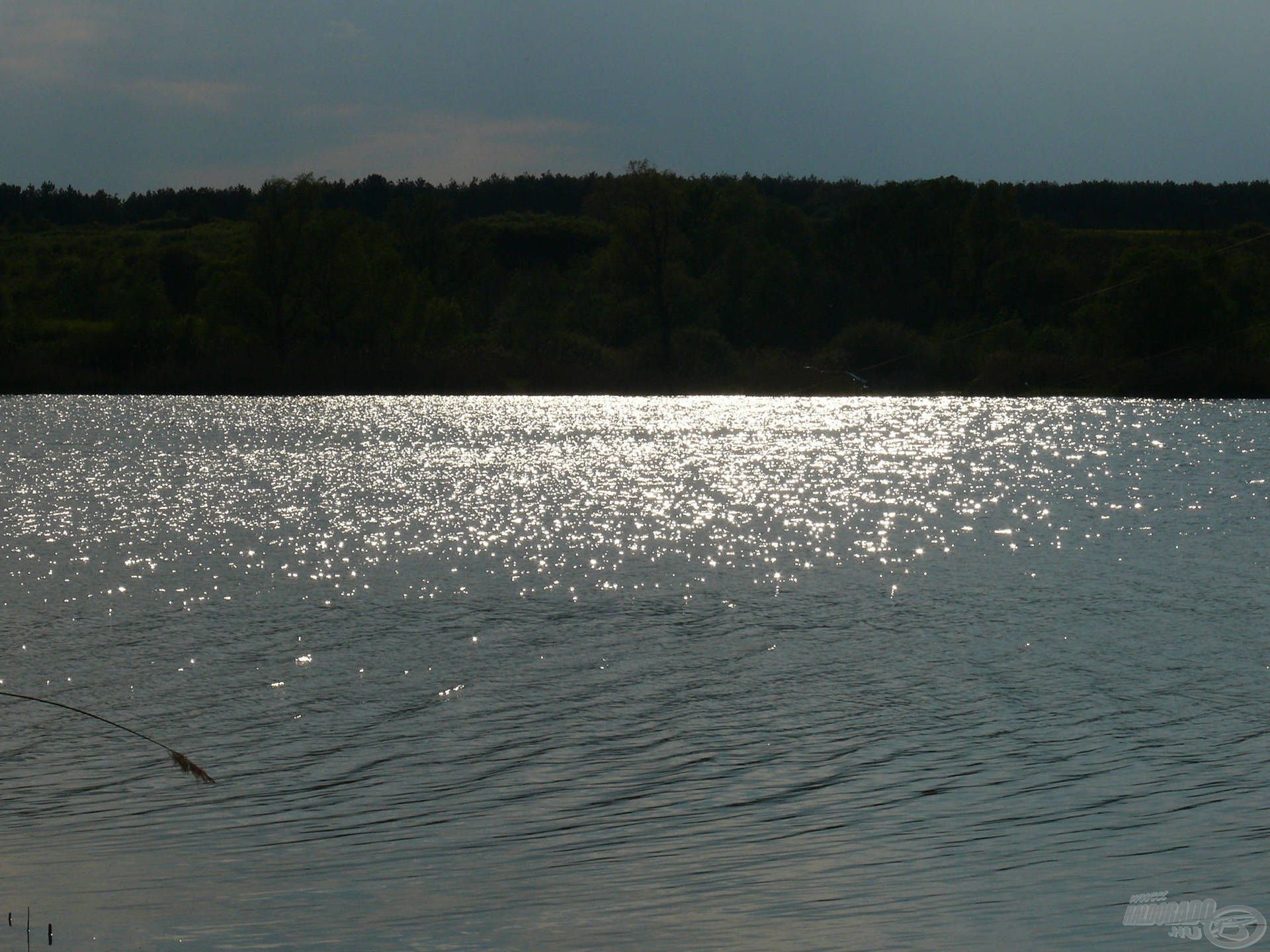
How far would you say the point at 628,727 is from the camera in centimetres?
1703

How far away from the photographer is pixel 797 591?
1129 inches

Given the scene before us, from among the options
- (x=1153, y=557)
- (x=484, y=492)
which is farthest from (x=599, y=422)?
(x=1153, y=557)

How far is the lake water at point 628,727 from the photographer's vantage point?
35.9 ft

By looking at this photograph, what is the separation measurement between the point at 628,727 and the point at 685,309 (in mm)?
117451

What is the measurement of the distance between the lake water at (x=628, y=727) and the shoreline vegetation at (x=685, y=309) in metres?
62.9

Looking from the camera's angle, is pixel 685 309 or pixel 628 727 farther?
pixel 685 309

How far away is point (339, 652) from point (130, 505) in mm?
26357

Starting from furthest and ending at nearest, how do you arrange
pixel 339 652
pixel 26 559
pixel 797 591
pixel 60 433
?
1. pixel 60 433
2. pixel 26 559
3. pixel 797 591
4. pixel 339 652

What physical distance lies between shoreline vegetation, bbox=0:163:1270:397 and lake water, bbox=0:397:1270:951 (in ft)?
206

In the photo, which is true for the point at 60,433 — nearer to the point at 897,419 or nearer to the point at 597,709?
the point at 897,419

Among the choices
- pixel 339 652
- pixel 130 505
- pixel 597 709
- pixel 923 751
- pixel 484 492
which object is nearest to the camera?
pixel 923 751

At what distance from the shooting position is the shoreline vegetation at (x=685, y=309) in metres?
108

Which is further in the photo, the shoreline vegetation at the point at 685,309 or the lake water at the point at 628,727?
the shoreline vegetation at the point at 685,309

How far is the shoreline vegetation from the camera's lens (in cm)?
10794
